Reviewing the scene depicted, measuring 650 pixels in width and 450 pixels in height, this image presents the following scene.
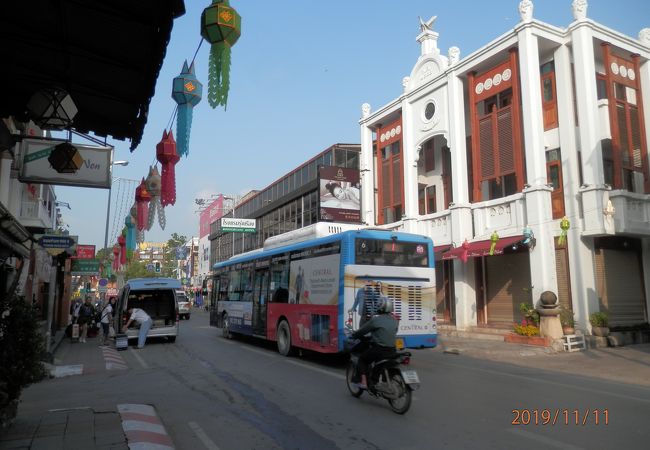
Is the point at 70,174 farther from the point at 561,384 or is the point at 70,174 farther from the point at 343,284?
the point at 561,384

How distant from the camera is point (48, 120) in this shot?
7.60m

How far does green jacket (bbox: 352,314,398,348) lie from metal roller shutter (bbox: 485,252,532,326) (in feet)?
39.6

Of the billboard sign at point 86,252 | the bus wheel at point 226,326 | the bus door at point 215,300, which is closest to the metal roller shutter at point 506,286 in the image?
the bus wheel at point 226,326

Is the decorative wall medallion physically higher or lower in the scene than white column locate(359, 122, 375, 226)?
higher

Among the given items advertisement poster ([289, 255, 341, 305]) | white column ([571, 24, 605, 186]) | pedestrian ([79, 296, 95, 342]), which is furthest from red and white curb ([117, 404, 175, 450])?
white column ([571, 24, 605, 186])

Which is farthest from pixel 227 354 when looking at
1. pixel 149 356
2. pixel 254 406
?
pixel 254 406

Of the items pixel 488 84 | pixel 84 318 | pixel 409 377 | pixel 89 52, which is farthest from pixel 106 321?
pixel 488 84

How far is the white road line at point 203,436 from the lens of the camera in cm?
579

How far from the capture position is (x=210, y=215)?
237ft

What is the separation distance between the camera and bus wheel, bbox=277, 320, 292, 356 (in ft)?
45.4

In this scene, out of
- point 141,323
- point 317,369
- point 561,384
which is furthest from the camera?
point 141,323

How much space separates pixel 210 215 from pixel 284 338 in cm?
6056

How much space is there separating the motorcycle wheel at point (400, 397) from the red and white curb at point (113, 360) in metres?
8.08

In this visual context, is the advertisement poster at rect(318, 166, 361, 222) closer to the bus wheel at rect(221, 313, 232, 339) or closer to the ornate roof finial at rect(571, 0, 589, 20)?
the bus wheel at rect(221, 313, 232, 339)
